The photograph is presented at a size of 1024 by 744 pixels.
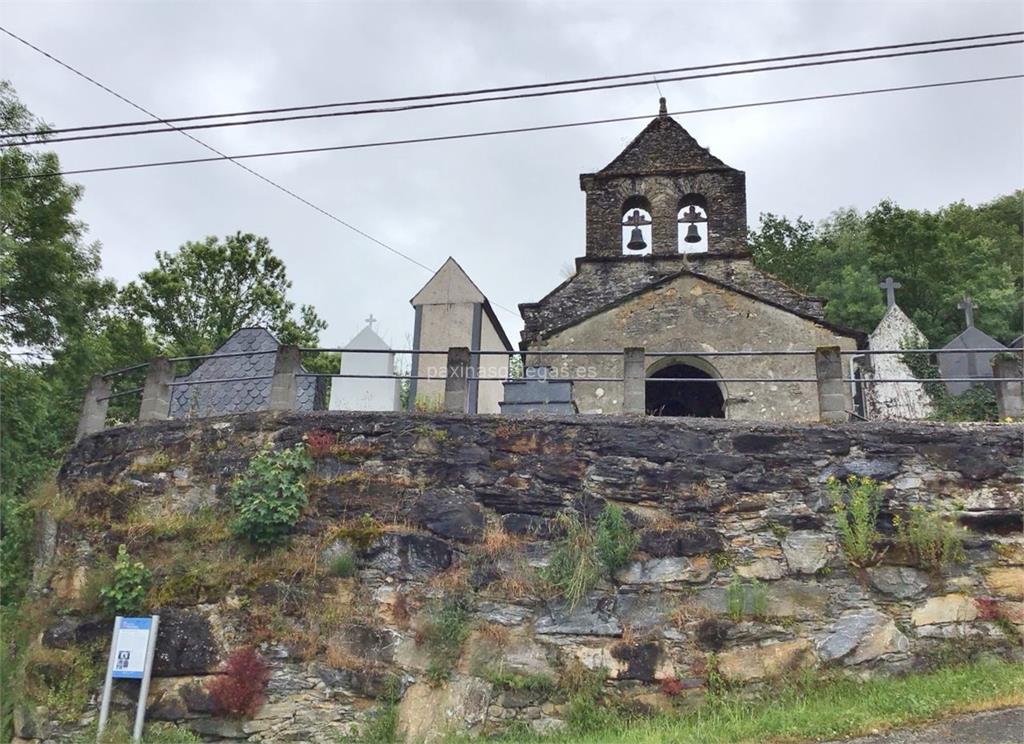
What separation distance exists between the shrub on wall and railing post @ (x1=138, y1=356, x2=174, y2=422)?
7.09 feet

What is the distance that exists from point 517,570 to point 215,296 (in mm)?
21873

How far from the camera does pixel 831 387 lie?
959cm

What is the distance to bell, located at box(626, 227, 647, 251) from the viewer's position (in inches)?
669

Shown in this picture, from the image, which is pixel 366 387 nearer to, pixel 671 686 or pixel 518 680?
pixel 518 680

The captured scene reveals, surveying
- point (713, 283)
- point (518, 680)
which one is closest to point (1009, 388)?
point (713, 283)

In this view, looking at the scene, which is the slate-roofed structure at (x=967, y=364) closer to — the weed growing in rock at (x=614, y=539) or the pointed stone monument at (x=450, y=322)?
the pointed stone monument at (x=450, y=322)

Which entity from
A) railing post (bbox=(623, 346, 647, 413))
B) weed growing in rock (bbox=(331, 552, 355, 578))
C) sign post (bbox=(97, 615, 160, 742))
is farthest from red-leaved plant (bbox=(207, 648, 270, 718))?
railing post (bbox=(623, 346, 647, 413))

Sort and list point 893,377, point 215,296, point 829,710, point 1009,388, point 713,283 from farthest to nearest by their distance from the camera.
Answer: point 215,296 < point 893,377 < point 713,283 < point 1009,388 < point 829,710

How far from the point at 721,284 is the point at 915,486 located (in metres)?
7.21

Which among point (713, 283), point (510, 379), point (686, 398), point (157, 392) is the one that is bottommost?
point (157, 392)

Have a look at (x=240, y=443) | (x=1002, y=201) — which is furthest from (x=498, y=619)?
(x=1002, y=201)

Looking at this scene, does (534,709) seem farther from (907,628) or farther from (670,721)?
(907,628)

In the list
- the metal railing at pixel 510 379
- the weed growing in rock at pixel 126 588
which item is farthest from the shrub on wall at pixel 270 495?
the weed growing in rock at pixel 126 588

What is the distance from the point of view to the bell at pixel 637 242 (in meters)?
17.0
